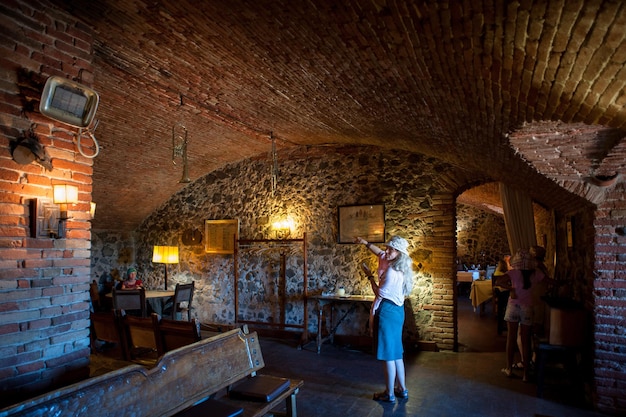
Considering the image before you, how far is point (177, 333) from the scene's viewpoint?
11.5ft

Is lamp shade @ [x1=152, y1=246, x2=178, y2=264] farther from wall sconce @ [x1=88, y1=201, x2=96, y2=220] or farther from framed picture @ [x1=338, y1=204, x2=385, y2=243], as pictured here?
framed picture @ [x1=338, y1=204, x2=385, y2=243]

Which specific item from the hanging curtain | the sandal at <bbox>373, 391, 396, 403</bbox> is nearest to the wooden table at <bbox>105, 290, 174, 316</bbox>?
the sandal at <bbox>373, 391, 396, 403</bbox>

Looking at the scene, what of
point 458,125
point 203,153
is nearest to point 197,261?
point 203,153

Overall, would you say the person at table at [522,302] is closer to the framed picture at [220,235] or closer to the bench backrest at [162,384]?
the bench backrest at [162,384]

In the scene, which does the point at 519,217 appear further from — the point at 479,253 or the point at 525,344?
the point at 479,253

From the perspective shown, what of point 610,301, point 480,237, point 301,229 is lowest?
point 610,301

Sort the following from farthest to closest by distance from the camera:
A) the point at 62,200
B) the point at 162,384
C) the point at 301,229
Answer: the point at 301,229
the point at 62,200
the point at 162,384

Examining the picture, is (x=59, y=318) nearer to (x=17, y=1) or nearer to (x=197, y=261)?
(x=17, y=1)

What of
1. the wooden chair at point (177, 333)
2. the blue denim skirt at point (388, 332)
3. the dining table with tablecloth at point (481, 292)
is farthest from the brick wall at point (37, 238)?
the dining table with tablecloth at point (481, 292)

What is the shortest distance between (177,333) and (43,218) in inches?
56.0

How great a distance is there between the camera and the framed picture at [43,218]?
2648mm

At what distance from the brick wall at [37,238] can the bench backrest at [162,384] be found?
820mm

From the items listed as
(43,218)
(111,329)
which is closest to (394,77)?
(43,218)

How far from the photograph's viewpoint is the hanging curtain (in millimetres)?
5953
